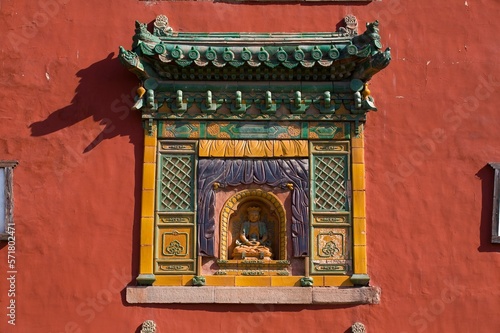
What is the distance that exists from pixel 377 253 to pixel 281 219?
4.31 ft

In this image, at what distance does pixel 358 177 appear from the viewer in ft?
37.7

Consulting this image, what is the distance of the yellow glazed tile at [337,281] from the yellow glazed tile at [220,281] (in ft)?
3.98

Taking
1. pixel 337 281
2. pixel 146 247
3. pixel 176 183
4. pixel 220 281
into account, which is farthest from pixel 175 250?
pixel 337 281

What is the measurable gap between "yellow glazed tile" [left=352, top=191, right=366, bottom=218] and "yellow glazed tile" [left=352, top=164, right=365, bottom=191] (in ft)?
0.25

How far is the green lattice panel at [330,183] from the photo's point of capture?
11430mm

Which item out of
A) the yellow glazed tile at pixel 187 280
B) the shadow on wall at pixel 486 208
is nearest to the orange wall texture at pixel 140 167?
the shadow on wall at pixel 486 208

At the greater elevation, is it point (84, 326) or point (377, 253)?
point (377, 253)

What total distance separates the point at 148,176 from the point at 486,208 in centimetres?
443

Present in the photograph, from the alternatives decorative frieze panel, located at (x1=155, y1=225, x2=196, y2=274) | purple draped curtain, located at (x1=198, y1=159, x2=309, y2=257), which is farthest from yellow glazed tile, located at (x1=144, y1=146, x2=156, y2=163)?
decorative frieze panel, located at (x1=155, y1=225, x2=196, y2=274)

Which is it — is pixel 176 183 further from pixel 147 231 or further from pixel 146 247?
pixel 146 247

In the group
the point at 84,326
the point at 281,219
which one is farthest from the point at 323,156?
the point at 84,326

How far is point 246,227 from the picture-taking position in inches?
458

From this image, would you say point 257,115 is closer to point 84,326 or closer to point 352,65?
point 352,65

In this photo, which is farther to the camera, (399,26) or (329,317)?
(399,26)
